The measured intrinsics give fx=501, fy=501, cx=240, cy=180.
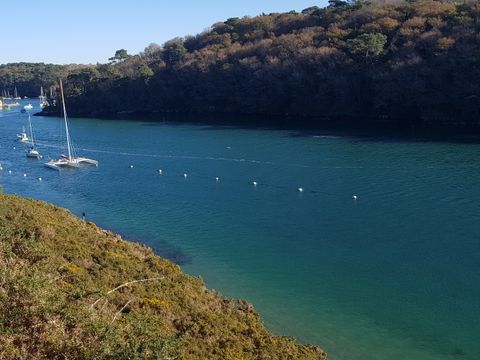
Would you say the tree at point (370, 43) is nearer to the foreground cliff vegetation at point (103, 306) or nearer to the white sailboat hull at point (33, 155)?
the white sailboat hull at point (33, 155)

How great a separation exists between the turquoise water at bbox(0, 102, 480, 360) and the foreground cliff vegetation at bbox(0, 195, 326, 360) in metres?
4.41

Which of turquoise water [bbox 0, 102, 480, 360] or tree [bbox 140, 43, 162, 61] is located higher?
tree [bbox 140, 43, 162, 61]

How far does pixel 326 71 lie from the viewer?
3674 inches

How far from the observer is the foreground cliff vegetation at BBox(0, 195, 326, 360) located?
11883mm

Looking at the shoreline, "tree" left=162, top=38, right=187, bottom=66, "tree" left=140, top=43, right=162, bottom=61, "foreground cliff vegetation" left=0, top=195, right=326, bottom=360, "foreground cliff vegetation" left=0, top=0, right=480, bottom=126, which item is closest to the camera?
"foreground cliff vegetation" left=0, top=195, right=326, bottom=360

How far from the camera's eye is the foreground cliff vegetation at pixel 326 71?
79.8 metres

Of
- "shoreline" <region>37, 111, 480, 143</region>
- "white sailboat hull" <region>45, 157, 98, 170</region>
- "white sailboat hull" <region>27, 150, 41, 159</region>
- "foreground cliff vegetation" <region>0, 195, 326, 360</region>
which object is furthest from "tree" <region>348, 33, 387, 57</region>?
"foreground cliff vegetation" <region>0, 195, 326, 360</region>

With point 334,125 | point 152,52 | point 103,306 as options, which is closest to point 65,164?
point 334,125

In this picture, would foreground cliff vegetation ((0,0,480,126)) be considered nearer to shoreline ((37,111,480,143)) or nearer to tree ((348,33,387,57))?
tree ((348,33,387,57))

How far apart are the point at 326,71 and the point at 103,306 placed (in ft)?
277

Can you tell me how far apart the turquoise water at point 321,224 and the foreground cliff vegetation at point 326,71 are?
18310 mm

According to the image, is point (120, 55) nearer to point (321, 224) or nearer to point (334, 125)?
point (334, 125)

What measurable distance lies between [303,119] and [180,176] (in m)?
48.6

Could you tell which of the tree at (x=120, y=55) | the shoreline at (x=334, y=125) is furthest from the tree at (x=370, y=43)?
the tree at (x=120, y=55)
